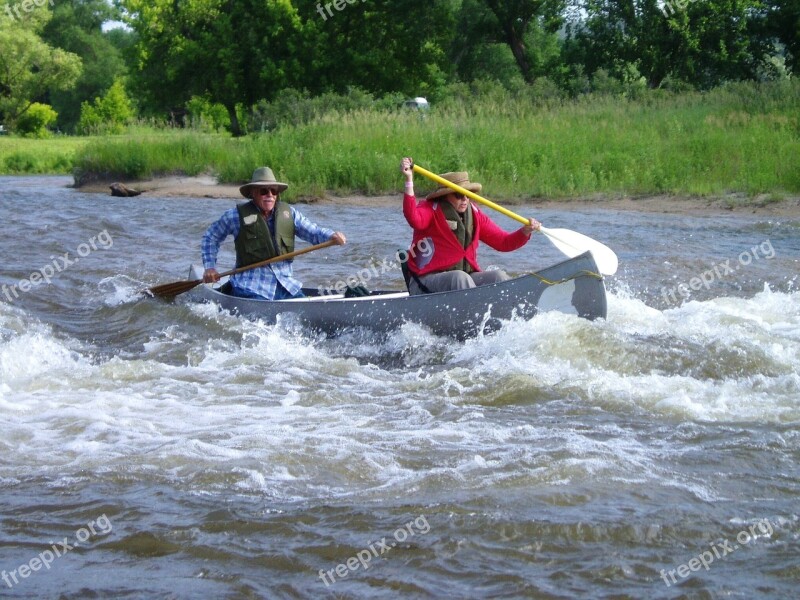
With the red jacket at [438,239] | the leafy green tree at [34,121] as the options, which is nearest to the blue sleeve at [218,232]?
the red jacket at [438,239]

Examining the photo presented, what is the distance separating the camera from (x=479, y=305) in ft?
24.0

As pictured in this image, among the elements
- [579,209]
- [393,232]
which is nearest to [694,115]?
[579,209]

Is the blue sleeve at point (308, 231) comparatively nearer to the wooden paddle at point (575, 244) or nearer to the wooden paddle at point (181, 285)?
the wooden paddle at point (181, 285)

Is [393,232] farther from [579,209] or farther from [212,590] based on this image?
[212,590]

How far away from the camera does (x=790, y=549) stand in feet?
13.0

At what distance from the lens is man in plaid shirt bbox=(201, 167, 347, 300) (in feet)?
27.5

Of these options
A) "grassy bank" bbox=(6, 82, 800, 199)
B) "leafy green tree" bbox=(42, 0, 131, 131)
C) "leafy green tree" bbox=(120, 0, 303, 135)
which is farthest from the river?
"leafy green tree" bbox=(42, 0, 131, 131)

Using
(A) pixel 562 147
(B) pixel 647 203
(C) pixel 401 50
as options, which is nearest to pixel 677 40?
(C) pixel 401 50

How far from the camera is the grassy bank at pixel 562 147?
16.6m

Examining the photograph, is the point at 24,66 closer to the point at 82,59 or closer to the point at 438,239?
the point at 82,59

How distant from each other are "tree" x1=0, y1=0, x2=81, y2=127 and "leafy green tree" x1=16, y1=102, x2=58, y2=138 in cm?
30

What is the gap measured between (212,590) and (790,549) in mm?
2061

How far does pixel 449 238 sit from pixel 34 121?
42726mm

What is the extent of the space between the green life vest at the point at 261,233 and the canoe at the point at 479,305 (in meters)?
0.85
